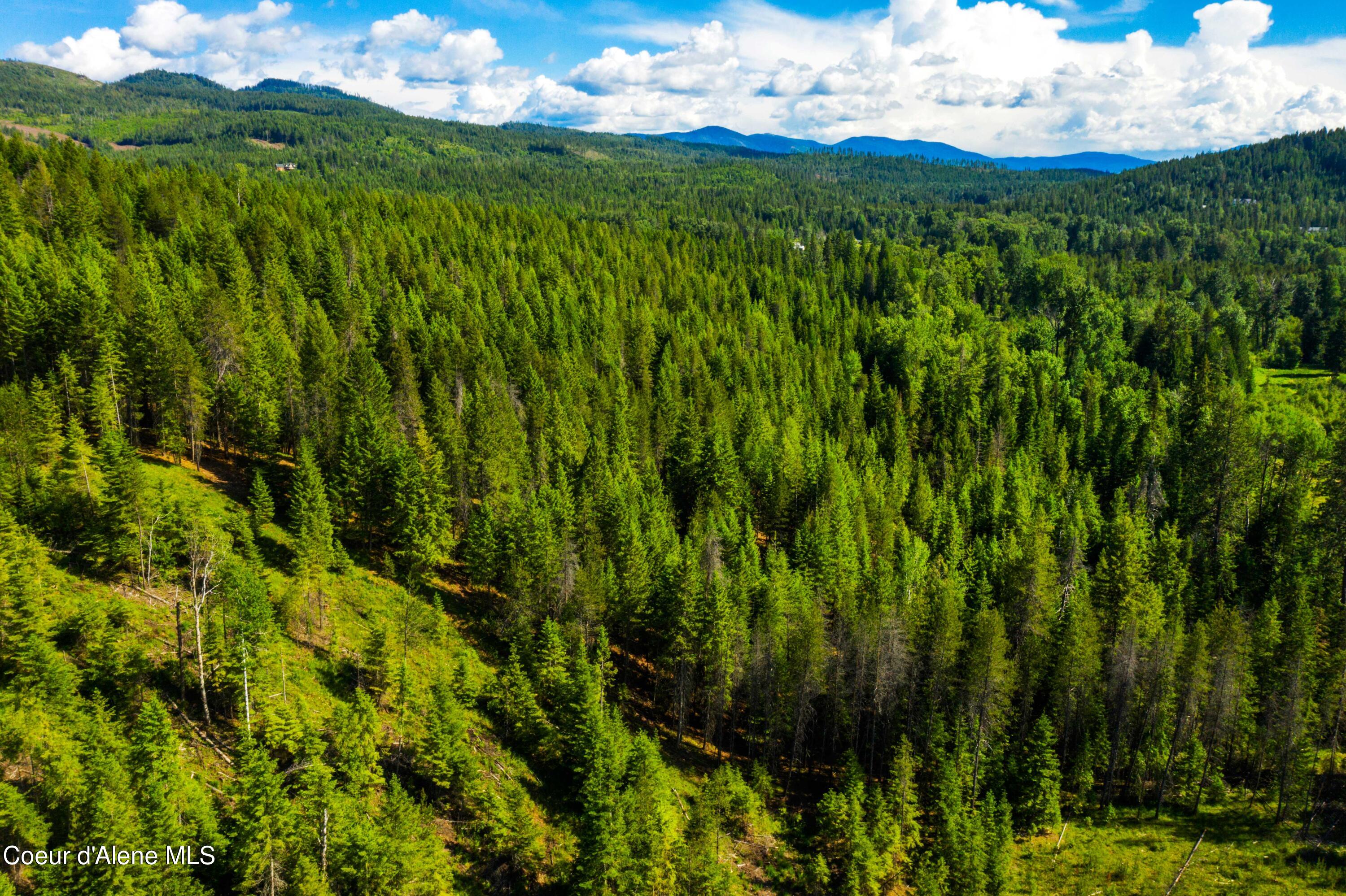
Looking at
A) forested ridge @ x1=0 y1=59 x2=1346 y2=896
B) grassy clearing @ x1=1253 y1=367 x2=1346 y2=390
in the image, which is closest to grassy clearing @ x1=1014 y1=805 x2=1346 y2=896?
forested ridge @ x1=0 y1=59 x2=1346 y2=896

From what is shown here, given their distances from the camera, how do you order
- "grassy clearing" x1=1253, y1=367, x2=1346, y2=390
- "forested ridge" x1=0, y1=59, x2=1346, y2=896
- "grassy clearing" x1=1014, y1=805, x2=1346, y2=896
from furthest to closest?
"grassy clearing" x1=1253, y1=367, x2=1346, y2=390 < "grassy clearing" x1=1014, y1=805, x2=1346, y2=896 < "forested ridge" x1=0, y1=59, x2=1346, y2=896

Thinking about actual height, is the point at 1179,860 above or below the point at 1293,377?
below

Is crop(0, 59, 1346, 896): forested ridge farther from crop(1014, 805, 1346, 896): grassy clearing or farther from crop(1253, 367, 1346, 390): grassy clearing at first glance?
crop(1253, 367, 1346, 390): grassy clearing

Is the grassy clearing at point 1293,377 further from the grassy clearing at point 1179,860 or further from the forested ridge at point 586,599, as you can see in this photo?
the grassy clearing at point 1179,860

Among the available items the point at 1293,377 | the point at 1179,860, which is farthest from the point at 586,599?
the point at 1293,377

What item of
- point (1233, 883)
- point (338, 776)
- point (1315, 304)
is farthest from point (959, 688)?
point (1315, 304)

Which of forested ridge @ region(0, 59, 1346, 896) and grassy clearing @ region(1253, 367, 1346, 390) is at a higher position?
grassy clearing @ region(1253, 367, 1346, 390)

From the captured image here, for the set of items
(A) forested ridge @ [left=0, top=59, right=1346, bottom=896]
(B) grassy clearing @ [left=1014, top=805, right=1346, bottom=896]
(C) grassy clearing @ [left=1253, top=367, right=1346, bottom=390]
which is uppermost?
(C) grassy clearing @ [left=1253, top=367, right=1346, bottom=390]

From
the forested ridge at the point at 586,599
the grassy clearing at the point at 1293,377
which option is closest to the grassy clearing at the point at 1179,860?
the forested ridge at the point at 586,599

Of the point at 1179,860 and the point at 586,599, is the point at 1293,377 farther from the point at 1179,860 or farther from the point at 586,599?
the point at 586,599
